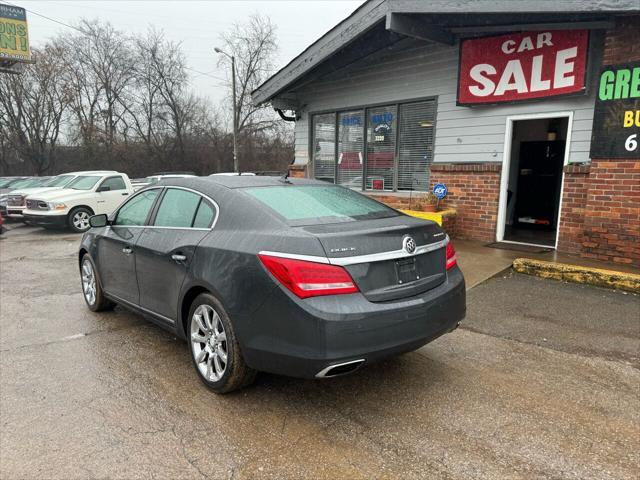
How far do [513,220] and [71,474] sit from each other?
375 inches

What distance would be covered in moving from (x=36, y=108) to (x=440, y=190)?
29717 millimetres

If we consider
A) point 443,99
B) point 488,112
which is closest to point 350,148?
point 443,99

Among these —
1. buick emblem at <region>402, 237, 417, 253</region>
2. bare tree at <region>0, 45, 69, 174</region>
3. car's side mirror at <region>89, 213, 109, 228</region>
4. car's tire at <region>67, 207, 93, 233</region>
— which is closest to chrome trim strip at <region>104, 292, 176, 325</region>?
car's side mirror at <region>89, 213, 109, 228</region>

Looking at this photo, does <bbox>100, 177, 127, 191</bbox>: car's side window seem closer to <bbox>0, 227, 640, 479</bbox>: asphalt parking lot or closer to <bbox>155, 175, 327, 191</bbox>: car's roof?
<bbox>0, 227, 640, 479</bbox>: asphalt parking lot

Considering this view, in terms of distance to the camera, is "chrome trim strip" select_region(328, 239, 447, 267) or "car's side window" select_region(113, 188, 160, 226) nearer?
"chrome trim strip" select_region(328, 239, 447, 267)

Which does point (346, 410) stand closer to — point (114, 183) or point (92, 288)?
point (92, 288)

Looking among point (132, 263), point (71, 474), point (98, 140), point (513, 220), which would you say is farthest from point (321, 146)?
point (98, 140)

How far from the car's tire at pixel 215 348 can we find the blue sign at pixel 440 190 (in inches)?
249

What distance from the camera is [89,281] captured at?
5.20 m

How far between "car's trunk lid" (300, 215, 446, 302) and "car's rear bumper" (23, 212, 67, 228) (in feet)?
37.5

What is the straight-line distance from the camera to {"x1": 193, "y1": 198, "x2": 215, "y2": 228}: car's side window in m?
3.39

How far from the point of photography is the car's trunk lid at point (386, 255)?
273cm

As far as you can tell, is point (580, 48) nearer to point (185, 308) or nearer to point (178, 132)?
point (185, 308)

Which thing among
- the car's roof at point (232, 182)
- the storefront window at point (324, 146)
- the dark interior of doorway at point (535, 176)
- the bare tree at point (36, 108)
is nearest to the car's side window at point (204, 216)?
the car's roof at point (232, 182)
